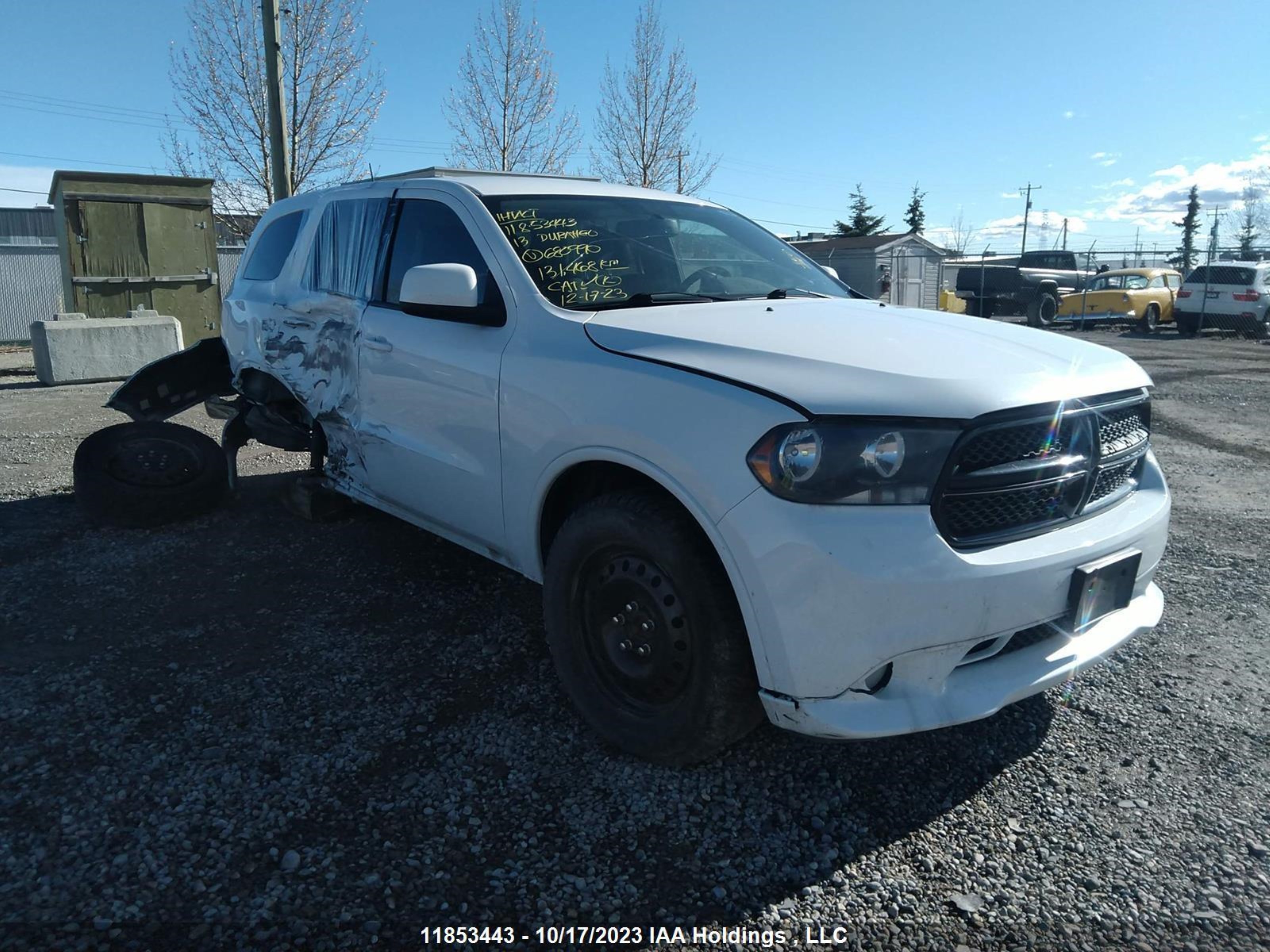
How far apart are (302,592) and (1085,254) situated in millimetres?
31851

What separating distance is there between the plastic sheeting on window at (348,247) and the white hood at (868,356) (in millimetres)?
1568

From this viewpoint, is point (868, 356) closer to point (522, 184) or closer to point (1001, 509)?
point (1001, 509)

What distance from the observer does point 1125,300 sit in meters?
24.3

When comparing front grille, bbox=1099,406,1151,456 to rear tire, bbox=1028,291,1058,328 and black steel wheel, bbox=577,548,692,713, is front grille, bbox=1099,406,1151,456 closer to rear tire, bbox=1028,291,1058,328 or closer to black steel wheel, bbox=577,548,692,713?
black steel wheel, bbox=577,548,692,713

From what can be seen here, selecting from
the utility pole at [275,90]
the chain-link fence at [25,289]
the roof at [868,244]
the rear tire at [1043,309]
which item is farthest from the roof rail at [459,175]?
the roof at [868,244]

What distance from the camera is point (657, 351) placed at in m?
2.75

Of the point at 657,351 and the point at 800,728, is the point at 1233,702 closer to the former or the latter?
the point at 800,728

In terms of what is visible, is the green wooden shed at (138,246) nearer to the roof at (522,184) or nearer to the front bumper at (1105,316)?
the roof at (522,184)

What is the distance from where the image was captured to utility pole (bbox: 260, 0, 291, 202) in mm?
11680

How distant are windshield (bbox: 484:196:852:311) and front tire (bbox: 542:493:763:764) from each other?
3.01 feet

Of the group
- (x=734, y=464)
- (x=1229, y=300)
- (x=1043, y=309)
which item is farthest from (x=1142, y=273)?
(x=734, y=464)

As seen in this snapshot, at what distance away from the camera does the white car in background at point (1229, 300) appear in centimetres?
2284

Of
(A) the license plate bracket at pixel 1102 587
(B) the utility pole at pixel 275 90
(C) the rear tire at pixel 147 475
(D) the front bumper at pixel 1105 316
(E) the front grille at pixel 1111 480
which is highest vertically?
(B) the utility pole at pixel 275 90

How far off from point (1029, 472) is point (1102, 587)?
0.45m
